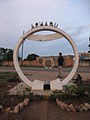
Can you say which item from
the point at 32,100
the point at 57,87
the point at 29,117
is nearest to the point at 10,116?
the point at 29,117

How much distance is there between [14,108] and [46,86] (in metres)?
4.44

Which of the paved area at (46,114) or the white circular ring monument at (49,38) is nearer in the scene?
the paved area at (46,114)

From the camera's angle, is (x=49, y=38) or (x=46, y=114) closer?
(x=46, y=114)

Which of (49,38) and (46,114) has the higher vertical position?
(49,38)

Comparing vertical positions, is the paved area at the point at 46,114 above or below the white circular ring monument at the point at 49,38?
below

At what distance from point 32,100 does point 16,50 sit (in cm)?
315

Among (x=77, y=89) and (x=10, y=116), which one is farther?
(x=77, y=89)

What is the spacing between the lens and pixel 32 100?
1024cm

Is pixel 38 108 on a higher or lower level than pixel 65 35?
lower

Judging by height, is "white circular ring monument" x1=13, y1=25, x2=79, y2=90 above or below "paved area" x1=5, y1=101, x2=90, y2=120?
above

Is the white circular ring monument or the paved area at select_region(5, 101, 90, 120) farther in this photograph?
the white circular ring monument

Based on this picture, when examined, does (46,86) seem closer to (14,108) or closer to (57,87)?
(57,87)

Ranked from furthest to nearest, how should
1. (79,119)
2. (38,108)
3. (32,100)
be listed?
(32,100)
(38,108)
(79,119)

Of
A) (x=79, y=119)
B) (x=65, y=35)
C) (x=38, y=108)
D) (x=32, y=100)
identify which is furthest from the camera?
(x=65, y=35)
